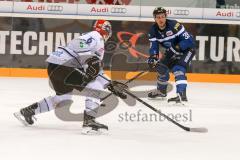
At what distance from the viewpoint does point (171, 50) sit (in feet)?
24.1

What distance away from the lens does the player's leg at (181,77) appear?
688 cm

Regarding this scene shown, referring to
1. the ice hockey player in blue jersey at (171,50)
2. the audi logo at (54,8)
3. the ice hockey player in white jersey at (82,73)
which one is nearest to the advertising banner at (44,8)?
the audi logo at (54,8)

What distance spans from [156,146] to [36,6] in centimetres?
590

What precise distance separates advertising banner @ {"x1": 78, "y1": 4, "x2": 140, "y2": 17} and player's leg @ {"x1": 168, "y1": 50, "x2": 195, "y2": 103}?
2.73 meters

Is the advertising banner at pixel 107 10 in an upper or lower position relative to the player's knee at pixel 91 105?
upper

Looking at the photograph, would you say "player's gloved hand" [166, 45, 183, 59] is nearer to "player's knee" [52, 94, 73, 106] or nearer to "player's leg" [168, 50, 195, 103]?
"player's leg" [168, 50, 195, 103]

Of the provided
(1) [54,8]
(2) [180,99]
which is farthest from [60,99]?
(1) [54,8]

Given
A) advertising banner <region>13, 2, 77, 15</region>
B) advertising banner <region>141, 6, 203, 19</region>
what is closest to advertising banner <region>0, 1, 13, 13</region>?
advertising banner <region>13, 2, 77, 15</region>

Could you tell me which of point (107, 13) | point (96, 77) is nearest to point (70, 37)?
point (107, 13)

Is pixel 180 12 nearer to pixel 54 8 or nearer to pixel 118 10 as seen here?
pixel 118 10

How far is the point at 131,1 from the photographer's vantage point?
32.6ft

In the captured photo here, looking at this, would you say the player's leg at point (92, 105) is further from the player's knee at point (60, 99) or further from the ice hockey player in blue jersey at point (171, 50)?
the ice hockey player in blue jersey at point (171, 50)

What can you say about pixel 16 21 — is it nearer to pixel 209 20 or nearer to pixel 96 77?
pixel 209 20

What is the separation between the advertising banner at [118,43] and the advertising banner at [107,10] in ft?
0.43
